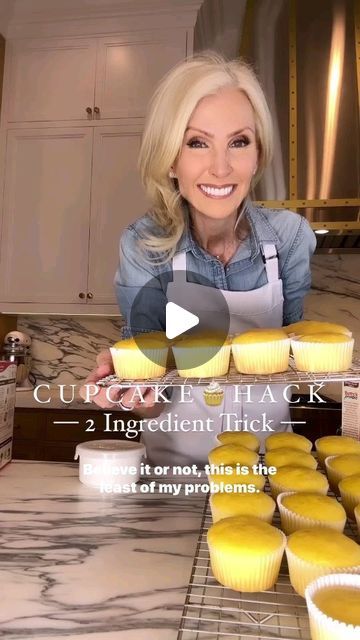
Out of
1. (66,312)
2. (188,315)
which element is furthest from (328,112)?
(66,312)

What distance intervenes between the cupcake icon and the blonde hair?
1.13 feet

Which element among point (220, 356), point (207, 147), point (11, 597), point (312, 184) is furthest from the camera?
point (312, 184)

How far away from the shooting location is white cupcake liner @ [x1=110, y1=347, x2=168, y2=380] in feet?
2.84

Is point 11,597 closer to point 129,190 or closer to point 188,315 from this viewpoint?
point 188,315

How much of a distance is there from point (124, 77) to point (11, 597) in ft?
8.39

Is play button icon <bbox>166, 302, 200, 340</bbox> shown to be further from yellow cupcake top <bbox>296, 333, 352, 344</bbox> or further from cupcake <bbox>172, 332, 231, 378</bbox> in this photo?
yellow cupcake top <bbox>296, 333, 352, 344</bbox>

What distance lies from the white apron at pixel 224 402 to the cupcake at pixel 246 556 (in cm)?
61

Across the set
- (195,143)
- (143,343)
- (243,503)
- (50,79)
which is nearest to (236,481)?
(243,503)

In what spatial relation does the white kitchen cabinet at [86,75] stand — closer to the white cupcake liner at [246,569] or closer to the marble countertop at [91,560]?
the marble countertop at [91,560]

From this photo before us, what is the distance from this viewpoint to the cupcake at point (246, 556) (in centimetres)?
61

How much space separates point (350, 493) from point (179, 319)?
54 cm

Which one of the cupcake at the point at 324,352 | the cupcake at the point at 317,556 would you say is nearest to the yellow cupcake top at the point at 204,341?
the cupcake at the point at 324,352

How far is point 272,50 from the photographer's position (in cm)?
220

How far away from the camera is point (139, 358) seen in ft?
2.87
